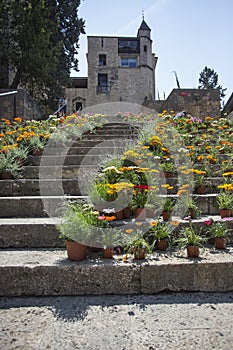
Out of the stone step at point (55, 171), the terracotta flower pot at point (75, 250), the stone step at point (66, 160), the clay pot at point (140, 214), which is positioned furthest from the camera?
the stone step at point (66, 160)

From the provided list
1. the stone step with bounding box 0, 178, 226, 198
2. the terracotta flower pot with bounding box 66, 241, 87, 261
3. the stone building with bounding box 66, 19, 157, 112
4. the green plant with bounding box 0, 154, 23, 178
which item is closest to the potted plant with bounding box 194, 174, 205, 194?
the stone step with bounding box 0, 178, 226, 198

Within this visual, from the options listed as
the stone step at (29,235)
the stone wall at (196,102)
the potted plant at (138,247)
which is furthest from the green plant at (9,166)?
the stone wall at (196,102)

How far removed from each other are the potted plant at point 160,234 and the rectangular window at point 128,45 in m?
28.6

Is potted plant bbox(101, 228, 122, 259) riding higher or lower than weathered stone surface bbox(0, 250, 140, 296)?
higher

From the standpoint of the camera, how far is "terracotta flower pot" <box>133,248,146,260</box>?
2.10 m

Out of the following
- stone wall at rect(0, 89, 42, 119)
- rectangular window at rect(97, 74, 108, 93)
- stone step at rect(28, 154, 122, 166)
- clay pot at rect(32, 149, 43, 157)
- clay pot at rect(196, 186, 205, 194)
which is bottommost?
clay pot at rect(196, 186, 205, 194)

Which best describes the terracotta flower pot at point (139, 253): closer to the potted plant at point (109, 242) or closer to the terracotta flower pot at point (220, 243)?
the potted plant at point (109, 242)

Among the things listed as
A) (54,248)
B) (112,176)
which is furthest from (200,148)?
(54,248)

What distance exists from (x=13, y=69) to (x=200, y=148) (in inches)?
372

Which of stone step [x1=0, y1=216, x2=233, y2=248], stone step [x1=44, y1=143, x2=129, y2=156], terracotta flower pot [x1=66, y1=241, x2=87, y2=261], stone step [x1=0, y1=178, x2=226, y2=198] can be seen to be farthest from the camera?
stone step [x1=44, y1=143, x2=129, y2=156]

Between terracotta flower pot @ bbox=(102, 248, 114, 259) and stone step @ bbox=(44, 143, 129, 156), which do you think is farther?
stone step @ bbox=(44, 143, 129, 156)

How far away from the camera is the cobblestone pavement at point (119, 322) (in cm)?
150

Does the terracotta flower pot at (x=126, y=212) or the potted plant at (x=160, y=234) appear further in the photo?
the terracotta flower pot at (x=126, y=212)

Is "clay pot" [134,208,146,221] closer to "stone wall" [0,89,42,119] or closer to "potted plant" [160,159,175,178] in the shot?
"potted plant" [160,159,175,178]
